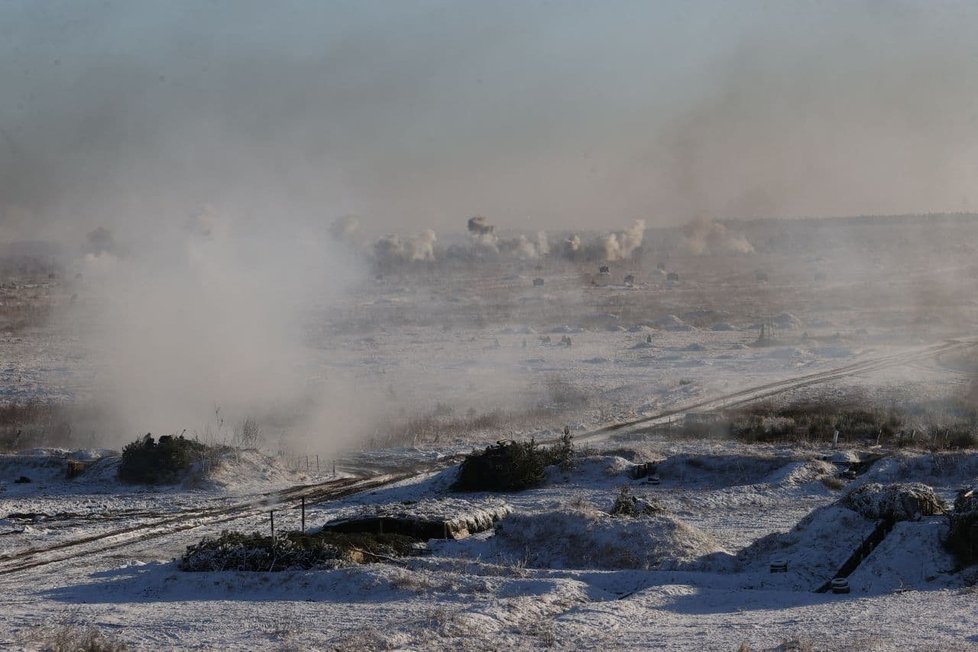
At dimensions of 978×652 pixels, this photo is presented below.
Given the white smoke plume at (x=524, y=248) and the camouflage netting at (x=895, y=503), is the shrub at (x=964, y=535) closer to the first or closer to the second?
the camouflage netting at (x=895, y=503)

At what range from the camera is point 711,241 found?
142250 millimetres

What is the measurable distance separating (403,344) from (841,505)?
1708 inches

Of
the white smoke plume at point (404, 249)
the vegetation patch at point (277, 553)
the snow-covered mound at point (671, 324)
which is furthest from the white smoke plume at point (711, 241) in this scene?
the vegetation patch at point (277, 553)

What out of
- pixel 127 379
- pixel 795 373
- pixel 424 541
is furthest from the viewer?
pixel 795 373

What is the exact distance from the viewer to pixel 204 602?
1561cm

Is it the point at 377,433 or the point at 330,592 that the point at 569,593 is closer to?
the point at 330,592

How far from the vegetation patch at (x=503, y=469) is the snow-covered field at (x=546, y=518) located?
453 millimetres

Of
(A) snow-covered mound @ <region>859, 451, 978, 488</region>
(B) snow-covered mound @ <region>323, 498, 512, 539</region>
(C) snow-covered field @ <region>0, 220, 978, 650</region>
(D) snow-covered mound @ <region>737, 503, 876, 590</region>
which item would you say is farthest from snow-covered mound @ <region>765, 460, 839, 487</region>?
(D) snow-covered mound @ <region>737, 503, 876, 590</region>

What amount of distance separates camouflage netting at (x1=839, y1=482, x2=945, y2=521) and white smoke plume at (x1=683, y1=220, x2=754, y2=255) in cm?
11759

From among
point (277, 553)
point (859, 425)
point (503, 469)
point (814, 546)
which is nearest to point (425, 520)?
point (277, 553)

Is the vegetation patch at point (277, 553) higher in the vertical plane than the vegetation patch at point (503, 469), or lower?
lower

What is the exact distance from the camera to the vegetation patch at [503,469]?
1061 inches

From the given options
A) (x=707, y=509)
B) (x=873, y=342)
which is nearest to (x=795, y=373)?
(x=873, y=342)

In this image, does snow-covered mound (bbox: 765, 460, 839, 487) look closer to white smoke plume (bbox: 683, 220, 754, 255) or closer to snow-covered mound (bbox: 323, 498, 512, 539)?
snow-covered mound (bbox: 323, 498, 512, 539)
